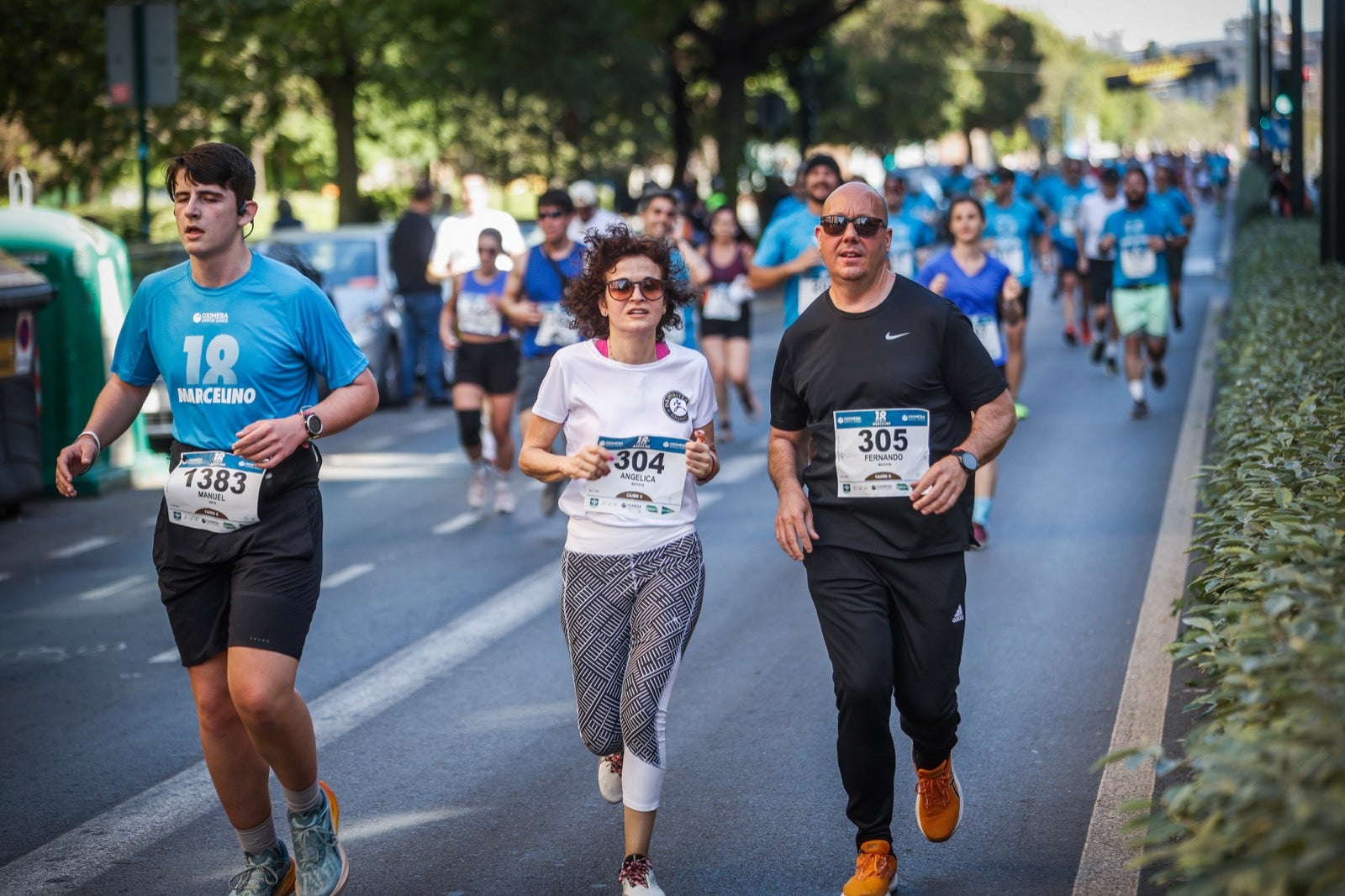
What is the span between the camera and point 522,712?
6836 millimetres

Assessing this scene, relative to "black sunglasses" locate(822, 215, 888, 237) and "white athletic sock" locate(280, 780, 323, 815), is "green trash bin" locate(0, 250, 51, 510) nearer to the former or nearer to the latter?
"white athletic sock" locate(280, 780, 323, 815)

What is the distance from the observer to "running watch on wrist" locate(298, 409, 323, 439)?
15.3ft

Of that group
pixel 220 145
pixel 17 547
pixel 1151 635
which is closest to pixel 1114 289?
pixel 1151 635

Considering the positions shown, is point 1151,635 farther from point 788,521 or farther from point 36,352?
point 36,352

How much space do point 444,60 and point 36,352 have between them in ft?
62.1

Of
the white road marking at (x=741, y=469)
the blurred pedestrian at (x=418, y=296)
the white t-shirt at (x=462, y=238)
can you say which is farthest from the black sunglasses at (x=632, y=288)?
the blurred pedestrian at (x=418, y=296)

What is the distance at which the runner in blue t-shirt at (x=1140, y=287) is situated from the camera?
14422 millimetres

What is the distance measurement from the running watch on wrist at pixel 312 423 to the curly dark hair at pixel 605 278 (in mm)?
926

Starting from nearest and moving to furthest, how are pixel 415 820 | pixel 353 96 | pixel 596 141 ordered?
pixel 415 820
pixel 353 96
pixel 596 141

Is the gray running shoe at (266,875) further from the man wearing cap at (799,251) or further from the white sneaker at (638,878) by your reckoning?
the man wearing cap at (799,251)

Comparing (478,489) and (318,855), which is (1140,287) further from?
(318,855)

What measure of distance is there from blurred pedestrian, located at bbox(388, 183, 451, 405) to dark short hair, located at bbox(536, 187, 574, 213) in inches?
267

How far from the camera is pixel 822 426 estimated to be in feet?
15.9

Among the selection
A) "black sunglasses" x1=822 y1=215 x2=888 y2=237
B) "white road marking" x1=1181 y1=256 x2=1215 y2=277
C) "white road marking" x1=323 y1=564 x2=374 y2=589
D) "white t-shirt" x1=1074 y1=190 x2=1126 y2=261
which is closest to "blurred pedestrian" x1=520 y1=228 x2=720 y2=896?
"black sunglasses" x1=822 y1=215 x2=888 y2=237
